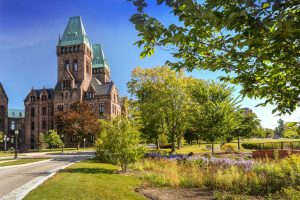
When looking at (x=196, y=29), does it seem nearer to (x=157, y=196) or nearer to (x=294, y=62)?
(x=294, y=62)

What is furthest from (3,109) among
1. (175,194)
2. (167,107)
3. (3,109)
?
(175,194)

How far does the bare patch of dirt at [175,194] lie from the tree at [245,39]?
6.52 m

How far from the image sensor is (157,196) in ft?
39.0

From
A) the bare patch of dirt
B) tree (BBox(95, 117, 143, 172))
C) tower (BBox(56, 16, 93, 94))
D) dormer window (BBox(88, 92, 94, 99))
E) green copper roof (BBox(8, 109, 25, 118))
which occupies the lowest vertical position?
the bare patch of dirt

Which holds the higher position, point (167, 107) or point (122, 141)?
point (167, 107)

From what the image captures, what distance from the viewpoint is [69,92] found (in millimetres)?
83938

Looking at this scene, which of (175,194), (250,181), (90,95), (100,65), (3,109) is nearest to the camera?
(175,194)

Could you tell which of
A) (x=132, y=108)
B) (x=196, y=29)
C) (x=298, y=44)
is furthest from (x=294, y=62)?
(x=132, y=108)

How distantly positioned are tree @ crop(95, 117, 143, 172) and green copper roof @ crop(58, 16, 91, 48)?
225ft

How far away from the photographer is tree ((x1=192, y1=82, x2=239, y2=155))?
27594 mm

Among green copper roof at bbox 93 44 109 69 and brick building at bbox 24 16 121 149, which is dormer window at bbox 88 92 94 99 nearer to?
brick building at bbox 24 16 121 149

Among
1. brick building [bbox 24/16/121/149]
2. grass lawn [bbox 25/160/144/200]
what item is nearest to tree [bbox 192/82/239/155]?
grass lawn [bbox 25/160/144/200]

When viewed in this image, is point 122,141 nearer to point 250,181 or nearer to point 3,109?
point 250,181

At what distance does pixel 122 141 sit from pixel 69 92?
6573 cm
